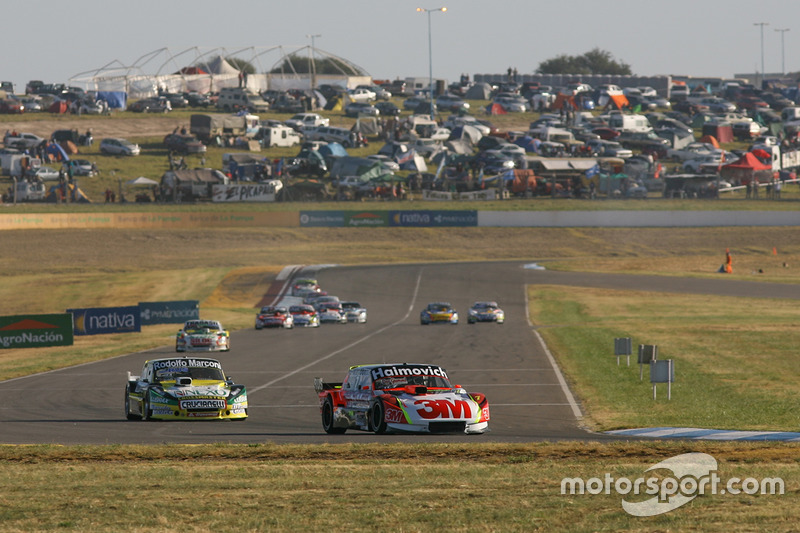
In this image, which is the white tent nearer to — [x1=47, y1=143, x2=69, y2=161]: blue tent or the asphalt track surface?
[x1=47, y1=143, x2=69, y2=161]: blue tent

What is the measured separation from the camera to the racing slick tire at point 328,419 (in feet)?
65.8

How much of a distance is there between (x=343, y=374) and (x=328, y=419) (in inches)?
475

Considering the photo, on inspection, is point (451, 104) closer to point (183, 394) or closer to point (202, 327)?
point (202, 327)

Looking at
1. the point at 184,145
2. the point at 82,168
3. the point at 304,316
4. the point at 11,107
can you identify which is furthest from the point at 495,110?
the point at 304,316

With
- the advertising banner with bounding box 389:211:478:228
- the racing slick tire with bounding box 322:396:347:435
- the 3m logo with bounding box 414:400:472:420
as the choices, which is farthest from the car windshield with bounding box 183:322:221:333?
the advertising banner with bounding box 389:211:478:228

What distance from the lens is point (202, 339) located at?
40312mm

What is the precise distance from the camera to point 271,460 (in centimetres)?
1580

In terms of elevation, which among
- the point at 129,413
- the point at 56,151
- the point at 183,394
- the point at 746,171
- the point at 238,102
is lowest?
the point at 129,413

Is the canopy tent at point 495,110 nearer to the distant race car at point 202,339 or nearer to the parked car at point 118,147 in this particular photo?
the parked car at point 118,147

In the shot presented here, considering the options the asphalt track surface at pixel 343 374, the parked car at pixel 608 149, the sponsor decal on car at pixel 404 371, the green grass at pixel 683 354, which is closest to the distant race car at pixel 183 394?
the asphalt track surface at pixel 343 374

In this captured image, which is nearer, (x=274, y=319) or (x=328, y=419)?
(x=328, y=419)

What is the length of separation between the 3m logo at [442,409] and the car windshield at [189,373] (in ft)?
20.4

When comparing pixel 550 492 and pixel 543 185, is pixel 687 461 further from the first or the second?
pixel 543 185

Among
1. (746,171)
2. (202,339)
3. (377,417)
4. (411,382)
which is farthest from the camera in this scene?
(746,171)
